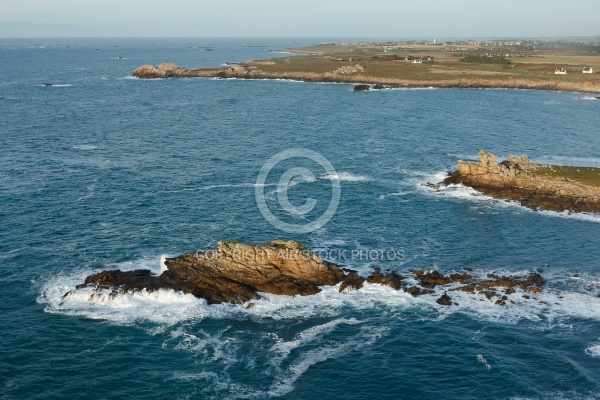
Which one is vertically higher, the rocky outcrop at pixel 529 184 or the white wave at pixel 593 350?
the rocky outcrop at pixel 529 184

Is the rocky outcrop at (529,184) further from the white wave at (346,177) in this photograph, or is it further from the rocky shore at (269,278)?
the rocky shore at (269,278)

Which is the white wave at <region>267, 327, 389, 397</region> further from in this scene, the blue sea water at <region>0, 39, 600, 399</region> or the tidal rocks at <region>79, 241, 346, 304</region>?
the tidal rocks at <region>79, 241, 346, 304</region>

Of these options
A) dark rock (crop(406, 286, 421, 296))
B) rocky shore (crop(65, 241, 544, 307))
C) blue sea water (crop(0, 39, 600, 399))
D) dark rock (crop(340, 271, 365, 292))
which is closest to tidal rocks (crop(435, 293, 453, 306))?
rocky shore (crop(65, 241, 544, 307))

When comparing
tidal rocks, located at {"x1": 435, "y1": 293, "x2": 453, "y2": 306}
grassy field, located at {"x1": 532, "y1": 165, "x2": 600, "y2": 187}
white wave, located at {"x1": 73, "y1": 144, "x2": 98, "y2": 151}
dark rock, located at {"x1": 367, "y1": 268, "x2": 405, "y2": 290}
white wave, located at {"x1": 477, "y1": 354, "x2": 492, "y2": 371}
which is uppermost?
white wave, located at {"x1": 73, "y1": 144, "x2": 98, "y2": 151}

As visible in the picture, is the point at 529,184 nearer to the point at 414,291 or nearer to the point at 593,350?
the point at 414,291

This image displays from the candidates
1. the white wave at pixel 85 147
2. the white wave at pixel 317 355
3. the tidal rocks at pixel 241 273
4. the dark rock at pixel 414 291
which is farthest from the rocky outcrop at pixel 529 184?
the white wave at pixel 85 147

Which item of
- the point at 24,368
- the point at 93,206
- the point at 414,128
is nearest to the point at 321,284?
the point at 24,368
